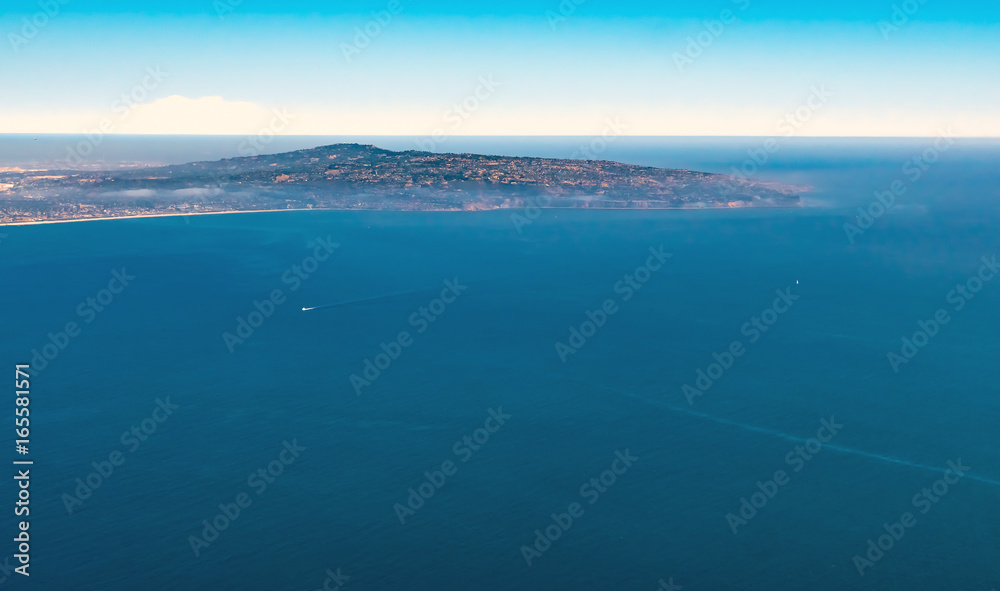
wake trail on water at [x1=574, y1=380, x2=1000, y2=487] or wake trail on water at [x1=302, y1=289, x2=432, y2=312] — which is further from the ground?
wake trail on water at [x1=302, y1=289, x2=432, y2=312]

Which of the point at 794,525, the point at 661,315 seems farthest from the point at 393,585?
the point at 661,315

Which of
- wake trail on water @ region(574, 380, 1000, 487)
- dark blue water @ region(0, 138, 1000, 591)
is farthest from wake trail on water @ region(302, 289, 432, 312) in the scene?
wake trail on water @ region(574, 380, 1000, 487)

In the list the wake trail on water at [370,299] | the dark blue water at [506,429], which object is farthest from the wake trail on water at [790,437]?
the wake trail on water at [370,299]

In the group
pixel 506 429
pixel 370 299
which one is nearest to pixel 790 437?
pixel 506 429

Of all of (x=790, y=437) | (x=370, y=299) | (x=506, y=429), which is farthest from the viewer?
(x=370, y=299)

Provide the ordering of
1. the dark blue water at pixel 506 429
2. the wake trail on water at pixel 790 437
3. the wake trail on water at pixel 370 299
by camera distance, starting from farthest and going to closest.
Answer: the wake trail on water at pixel 370 299, the wake trail on water at pixel 790 437, the dark blue water at pixel 506 429

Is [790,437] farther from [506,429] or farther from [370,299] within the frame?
[370,299]

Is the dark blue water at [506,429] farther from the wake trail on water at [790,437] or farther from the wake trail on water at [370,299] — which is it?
the wake trail on water at [370,299]

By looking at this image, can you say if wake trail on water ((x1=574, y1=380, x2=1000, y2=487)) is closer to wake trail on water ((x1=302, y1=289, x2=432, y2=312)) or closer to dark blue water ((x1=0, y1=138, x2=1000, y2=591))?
dark blue water ((x1=0, y1=138, x2=1000, y2=591))

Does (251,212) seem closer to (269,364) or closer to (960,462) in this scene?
(269,364)
